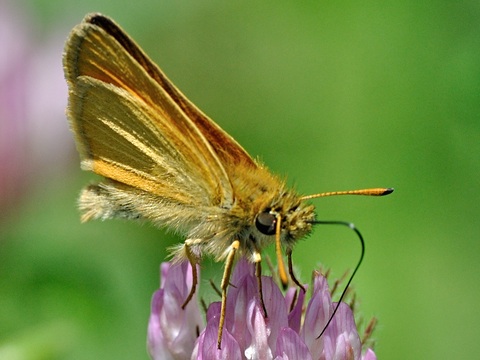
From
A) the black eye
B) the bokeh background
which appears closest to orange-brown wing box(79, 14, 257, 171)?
the black eye

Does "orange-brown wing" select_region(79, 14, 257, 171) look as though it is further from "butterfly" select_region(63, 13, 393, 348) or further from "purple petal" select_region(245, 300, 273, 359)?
"purple petal" select_region(245, 300, 273, 359)

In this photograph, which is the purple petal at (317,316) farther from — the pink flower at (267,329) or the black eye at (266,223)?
the black eye at (266,223)

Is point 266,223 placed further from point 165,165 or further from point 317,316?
point 165,165

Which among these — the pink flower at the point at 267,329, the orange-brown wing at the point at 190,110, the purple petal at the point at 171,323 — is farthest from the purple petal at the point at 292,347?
the orange-brown wing at the point at 190,110

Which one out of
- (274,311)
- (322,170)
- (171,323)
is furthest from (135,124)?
(322,170)

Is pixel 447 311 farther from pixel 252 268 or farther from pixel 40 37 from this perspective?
pixel 40 37
